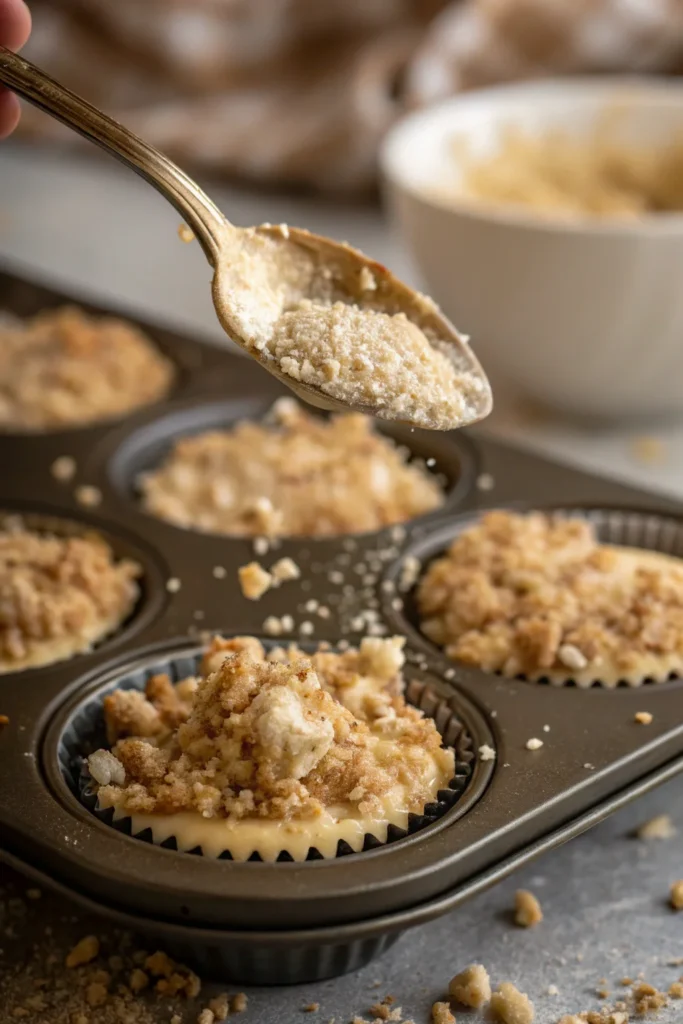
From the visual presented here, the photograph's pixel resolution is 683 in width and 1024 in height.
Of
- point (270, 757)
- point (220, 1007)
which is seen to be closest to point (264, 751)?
point (270, 757)

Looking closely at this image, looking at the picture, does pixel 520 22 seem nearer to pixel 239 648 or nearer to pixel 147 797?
pixel 239 648

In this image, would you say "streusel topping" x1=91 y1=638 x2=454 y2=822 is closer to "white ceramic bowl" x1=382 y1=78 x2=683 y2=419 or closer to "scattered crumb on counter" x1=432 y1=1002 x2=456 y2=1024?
"scattered crumb on counter" x1=432 y1=1002 x2=456 y2=1024

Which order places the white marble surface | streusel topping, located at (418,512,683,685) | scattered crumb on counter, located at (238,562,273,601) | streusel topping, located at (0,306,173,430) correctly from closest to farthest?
streusel topping, located at (418,512,683,685), scattered crumb on counter, located at (238,562,273,601), streusel topping, located at (0,306,173,430), the white marble surface

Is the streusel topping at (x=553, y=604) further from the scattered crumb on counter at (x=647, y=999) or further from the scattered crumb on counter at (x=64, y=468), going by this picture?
the scattered crumb on counter at (x=64, y=468)

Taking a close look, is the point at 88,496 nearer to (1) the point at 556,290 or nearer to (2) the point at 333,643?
(2) the point at 333,643

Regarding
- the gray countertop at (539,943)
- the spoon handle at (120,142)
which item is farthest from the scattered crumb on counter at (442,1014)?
the spoon handle at (120,142)

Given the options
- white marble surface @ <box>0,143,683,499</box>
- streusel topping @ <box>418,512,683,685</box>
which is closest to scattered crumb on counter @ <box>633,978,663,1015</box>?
streusel topping @ <box>418,512,683,685</box>
